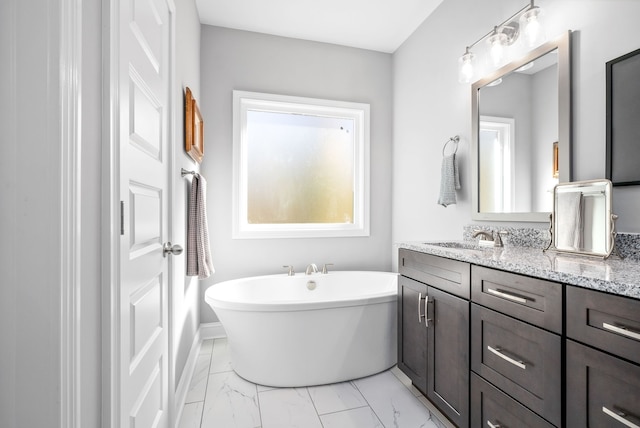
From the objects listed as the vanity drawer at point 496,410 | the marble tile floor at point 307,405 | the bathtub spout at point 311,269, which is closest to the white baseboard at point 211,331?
the marble tile floor at point 307,405

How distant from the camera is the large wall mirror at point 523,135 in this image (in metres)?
1.55

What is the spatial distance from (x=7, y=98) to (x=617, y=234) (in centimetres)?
199

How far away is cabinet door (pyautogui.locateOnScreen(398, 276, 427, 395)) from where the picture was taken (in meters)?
1.76

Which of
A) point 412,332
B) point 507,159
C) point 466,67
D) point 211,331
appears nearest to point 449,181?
point 507,159

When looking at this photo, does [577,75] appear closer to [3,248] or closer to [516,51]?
[516,51]

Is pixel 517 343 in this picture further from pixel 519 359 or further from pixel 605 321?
pixel 605 321

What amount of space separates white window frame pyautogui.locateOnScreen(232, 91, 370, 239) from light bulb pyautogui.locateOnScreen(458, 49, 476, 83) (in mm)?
1160

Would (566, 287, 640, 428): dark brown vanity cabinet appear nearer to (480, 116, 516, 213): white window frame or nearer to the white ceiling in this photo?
(480, 116, 516, 213): white window frame

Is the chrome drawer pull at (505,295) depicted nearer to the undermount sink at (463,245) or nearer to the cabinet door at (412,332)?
the cabinet door at (412,332)

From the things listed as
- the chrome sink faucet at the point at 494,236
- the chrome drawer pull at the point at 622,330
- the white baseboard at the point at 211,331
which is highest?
the chrome sink faucet at the point at 494,236

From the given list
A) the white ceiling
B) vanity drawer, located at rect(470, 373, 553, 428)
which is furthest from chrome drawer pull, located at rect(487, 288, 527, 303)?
the white ceiling

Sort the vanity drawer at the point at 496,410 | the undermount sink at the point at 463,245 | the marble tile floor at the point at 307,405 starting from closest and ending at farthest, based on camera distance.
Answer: the vanity drawer at the point at 496,410
the marble tile floor at the point at 307,405
the undermount sink at the point at 463,245

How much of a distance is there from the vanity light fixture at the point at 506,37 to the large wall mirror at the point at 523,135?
69mm

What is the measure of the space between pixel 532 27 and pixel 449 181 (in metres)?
1.00
